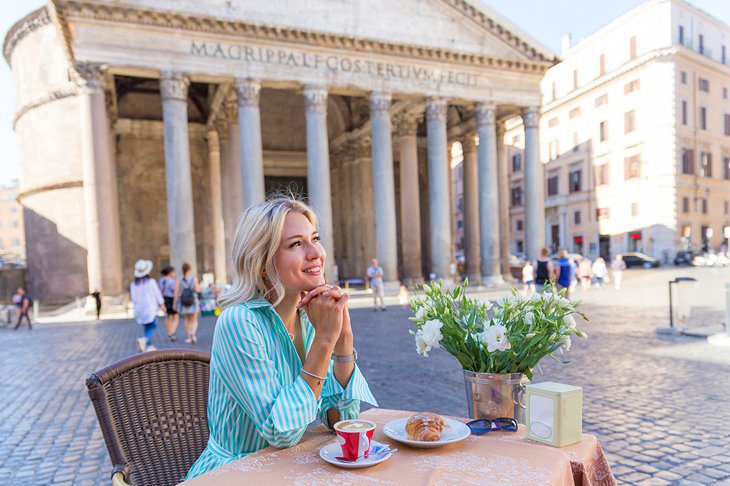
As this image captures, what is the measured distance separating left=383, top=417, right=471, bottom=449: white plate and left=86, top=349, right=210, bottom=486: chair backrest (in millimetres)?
1107

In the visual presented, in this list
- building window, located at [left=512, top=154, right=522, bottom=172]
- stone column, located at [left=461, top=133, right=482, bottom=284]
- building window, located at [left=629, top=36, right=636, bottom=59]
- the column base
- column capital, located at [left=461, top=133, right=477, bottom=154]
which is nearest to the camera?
the column base

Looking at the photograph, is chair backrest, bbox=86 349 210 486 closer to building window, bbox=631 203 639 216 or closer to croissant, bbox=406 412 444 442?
croissant, bbox=406 412 444 442

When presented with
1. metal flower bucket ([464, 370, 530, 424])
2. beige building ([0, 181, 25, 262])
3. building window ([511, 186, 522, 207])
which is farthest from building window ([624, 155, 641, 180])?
beige building ([0, 181, 25, 262])

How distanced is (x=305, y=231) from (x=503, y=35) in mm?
22517

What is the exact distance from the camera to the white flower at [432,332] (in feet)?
6.72

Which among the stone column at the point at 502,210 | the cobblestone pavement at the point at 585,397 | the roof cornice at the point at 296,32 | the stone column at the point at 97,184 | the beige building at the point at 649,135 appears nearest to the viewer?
the cobblestone pavement at the point at 585,397

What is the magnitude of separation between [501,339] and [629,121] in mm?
40419

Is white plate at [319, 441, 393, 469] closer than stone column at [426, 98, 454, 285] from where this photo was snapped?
Yes

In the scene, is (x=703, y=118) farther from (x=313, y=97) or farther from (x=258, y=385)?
(x=258, y=385)

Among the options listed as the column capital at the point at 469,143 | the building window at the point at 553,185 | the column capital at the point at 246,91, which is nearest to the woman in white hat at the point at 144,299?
the column capital at the point at 246,91

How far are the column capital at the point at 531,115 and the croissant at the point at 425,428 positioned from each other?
2324 cm

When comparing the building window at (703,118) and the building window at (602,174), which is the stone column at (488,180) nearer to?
the building window at (602,174)

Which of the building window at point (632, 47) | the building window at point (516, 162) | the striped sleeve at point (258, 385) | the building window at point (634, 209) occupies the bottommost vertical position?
the striped sleeve at point (258, 385)

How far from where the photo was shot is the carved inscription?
17.8 m
